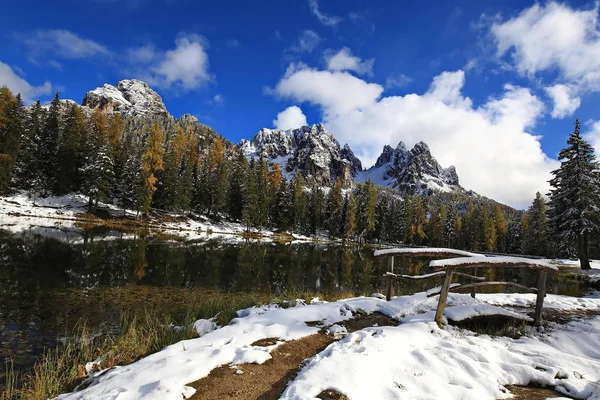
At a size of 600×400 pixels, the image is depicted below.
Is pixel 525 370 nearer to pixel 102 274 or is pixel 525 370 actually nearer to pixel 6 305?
pixel 6 305

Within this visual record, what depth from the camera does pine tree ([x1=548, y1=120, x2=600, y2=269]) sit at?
102 feet

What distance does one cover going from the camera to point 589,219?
3161cm

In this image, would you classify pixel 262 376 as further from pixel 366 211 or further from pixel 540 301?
pixel 366 211

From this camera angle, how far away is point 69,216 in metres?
49.6

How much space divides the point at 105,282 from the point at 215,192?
54.1 metres

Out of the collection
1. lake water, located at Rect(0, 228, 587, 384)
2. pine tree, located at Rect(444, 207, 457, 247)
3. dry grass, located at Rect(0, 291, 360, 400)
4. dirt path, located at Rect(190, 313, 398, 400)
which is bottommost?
lake water, located at Rect(0, 228, 587, 384)

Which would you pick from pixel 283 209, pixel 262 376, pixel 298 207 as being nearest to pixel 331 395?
pixel 262 376

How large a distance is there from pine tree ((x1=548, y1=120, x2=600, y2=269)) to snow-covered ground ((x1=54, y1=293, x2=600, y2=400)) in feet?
101

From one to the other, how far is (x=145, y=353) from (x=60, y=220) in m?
50.8

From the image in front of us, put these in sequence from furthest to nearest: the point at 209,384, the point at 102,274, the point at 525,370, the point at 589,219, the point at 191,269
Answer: the point at 589,219
the point at 191,269
the point at 102,274
the point at 525,370
the point at 209,384

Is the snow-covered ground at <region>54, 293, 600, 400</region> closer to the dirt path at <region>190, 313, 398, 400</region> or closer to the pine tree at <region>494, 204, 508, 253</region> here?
the dirt path at <region>190, 313, 398, 400</region>

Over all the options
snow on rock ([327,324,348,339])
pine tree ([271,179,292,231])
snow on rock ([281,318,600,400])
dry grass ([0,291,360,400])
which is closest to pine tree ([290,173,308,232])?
pine tree ([271,179,292,231])

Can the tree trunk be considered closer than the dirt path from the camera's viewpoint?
No

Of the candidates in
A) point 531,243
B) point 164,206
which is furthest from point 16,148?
point 531,243
